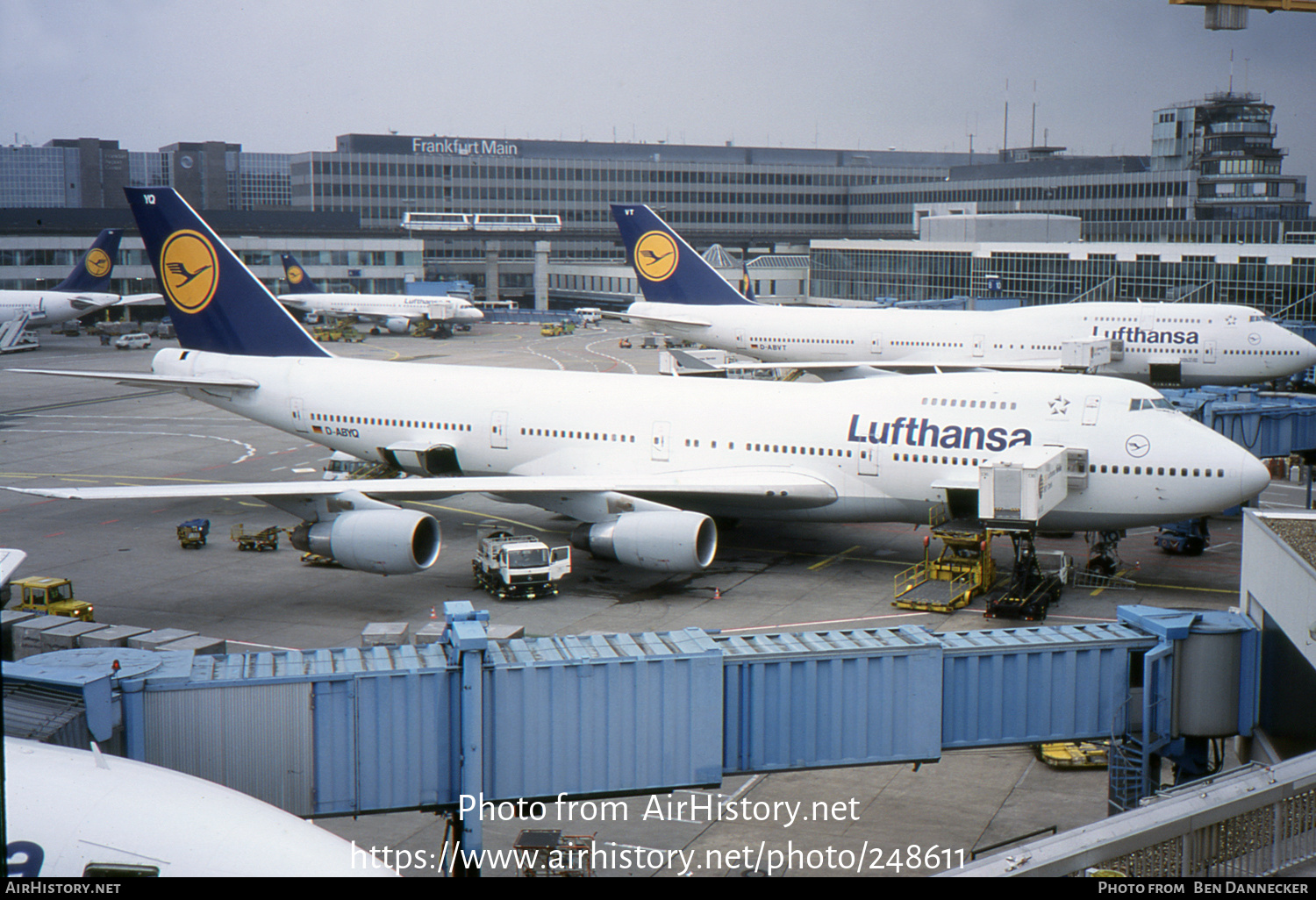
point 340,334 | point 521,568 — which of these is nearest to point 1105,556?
point 521,568

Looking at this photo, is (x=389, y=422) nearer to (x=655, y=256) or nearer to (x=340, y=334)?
(x=655, y=256)

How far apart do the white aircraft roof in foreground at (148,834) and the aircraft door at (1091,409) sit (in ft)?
76.7

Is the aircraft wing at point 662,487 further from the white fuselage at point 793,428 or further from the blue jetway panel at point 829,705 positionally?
the blue jetway panel at point 829,705

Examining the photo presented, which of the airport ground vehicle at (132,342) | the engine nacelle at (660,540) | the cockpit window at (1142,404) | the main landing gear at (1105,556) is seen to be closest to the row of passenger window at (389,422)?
the engine nacelle at (660,540)

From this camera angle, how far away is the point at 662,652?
15.4m

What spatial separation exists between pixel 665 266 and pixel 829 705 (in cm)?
5183

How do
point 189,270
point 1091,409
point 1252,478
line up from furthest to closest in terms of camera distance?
point 189,270
point 1091,409
point 1252,478

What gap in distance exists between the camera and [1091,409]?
29.3 m

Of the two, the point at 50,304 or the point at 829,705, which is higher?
the point at 50,304

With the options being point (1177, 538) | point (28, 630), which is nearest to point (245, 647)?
point (28, 630)

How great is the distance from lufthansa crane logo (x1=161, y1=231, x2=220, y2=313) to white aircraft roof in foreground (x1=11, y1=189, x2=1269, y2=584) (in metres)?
0.06

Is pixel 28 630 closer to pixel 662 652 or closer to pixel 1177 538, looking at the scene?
pixel 662 652

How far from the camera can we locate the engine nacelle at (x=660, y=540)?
94.1 ft

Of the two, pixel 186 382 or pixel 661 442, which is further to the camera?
pixel 186 382
